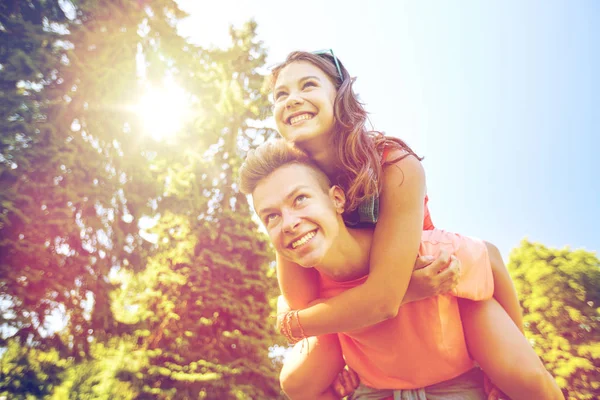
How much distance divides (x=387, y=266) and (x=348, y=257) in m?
0.24

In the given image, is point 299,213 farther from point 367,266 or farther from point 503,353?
point 503,353

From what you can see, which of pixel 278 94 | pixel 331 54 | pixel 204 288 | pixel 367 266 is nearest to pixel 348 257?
pixel 367 266

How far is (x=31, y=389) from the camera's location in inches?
263

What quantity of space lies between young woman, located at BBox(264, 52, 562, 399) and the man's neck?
98mm

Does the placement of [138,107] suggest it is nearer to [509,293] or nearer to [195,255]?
A: [195,255]

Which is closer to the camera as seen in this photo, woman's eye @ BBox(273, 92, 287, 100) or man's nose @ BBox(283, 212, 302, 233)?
man's nose @ BBox(283, 212, 302, 233)

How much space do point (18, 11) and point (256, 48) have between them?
645 centimetres

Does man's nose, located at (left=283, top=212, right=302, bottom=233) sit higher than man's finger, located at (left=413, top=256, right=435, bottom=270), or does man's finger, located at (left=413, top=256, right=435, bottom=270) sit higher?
man's nose, located at (left=283, top=212, right=302, bottom=233)

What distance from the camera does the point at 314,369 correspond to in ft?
6.79

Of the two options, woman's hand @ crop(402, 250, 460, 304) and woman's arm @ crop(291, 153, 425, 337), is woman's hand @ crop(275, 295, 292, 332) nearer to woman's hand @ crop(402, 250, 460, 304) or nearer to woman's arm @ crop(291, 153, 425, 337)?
woman's arm @ crop(291, 153, 425, 337)

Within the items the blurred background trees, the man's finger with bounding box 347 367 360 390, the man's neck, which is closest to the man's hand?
the man's finger with bounding box 347 367 360 390

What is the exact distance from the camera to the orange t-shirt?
179 centimetres

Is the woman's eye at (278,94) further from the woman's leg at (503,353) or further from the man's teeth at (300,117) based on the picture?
the woman's leg at (503,353)

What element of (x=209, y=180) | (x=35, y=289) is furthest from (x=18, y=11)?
(x=35, y=289)
